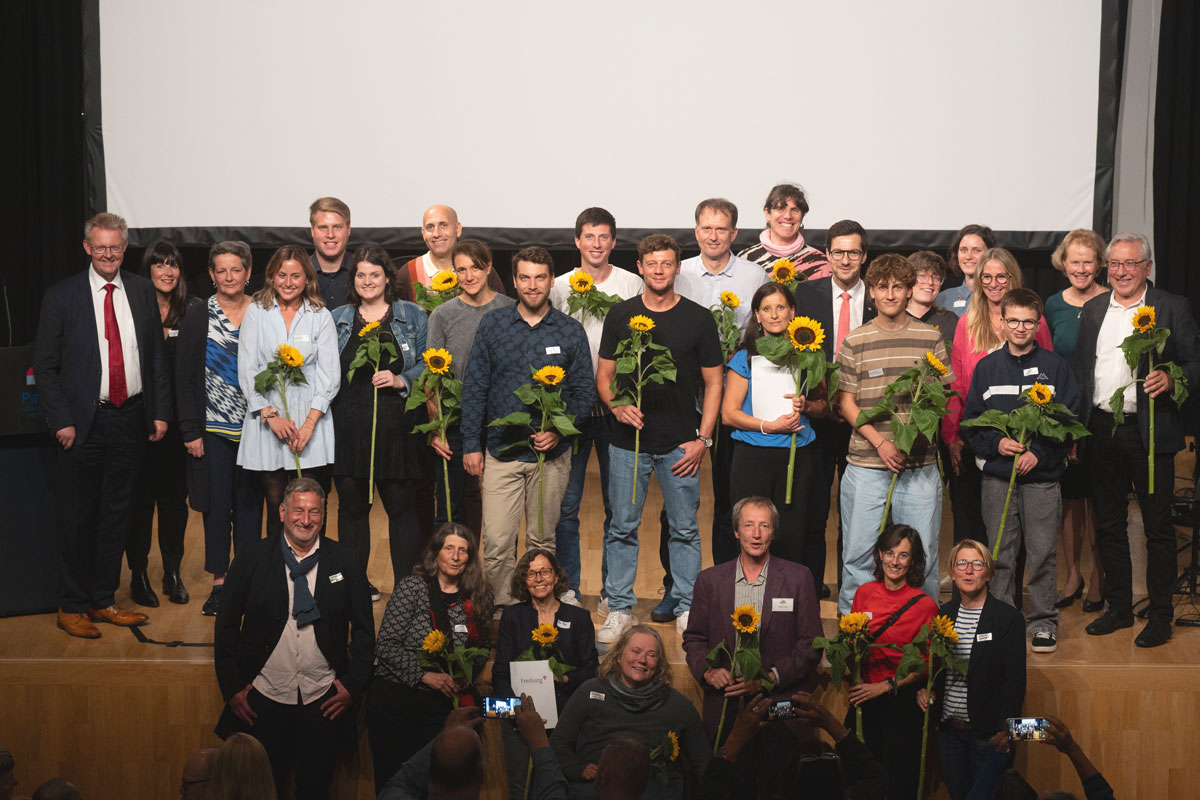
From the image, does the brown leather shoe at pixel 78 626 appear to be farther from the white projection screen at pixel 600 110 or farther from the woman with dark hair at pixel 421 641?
the white projection screen at pixel 600 110

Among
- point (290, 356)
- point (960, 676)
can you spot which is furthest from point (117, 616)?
point (960, 676)

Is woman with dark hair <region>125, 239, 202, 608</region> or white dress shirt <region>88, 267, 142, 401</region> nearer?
white dress shirt <region>88, 267, 142, 401</region>

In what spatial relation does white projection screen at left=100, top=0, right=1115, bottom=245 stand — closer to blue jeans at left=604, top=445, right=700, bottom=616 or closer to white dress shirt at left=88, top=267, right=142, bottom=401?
white dress shirt at left=88, top=267, right=142, bottom=401

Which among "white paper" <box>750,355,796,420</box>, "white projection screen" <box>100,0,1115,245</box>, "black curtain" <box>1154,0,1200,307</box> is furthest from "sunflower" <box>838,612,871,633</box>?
"black curtain" <box>1154,0,1200,307</box>

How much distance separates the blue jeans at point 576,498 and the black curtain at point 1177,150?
397 centimetres

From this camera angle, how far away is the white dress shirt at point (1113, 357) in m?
4.61

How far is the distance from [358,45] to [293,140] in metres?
0.64

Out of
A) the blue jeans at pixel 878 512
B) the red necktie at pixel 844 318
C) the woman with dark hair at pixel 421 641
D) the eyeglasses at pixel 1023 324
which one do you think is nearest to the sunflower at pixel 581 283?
the red necktie at pixel 844 318

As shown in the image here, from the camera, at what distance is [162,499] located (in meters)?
5.04

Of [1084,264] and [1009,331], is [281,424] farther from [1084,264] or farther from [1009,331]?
[1084,264]

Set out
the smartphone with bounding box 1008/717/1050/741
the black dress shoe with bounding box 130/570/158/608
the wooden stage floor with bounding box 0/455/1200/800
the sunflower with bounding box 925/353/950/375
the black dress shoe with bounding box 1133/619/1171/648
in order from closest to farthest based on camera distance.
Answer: the smartphone with bounding box 1008/717/1050/741
the sunflower with bounding box 925/353/950/375
the wooden stage floor with bounding box 0/455/1200/800
the black dress shoe with bounding box 1133/619/1171/648
the black dress shoe with bounding box 130/570/158/608

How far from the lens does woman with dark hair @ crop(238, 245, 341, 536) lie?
4570 millimetres

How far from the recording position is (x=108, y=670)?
4523 mm

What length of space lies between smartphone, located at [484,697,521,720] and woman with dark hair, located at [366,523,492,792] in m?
0.40
